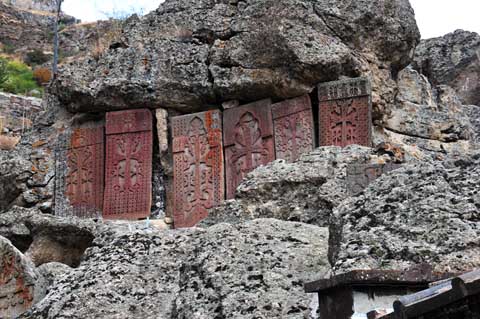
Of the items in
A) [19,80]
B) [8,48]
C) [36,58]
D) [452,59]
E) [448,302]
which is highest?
[8,48]

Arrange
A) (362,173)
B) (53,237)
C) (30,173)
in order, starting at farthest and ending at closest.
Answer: (30,173) → (53,237) → (362,173)

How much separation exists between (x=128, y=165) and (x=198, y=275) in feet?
25.9

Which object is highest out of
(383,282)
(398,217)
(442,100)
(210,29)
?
(210,29)

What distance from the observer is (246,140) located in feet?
40.4

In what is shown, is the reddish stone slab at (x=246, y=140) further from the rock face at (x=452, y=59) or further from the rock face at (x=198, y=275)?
the rock face at (x=198, y=275)

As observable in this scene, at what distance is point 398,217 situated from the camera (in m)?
4.24

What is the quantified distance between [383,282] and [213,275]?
1183 millimetres

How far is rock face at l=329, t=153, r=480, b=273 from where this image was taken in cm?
395

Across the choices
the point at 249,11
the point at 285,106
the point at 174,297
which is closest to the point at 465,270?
the point at 174,297

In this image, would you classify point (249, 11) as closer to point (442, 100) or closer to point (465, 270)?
point (442, 100)

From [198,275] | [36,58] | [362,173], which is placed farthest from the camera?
[36,58]

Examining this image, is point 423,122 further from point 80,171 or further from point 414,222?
point 414,222

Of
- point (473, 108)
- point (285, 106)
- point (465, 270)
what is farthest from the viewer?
point (473, 108)

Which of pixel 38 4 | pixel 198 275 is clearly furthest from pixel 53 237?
pixel 38 4
